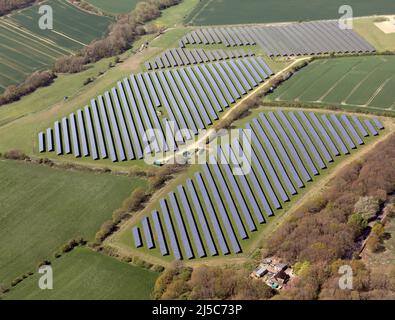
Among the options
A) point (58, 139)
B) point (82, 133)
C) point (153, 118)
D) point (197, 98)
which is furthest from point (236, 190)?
point (58, 139)

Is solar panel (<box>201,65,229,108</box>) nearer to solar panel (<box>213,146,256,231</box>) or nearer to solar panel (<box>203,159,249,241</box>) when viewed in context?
solar panel (<box>213,146,256,231</box>)

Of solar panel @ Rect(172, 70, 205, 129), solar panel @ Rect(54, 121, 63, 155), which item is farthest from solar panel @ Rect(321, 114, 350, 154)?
solar panel @ Rect(54, 121, 63, 155)

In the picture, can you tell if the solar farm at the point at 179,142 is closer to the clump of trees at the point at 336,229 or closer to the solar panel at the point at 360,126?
the solar panel at the point at 360,126

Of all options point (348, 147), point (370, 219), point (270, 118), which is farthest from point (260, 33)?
point (370, 219)

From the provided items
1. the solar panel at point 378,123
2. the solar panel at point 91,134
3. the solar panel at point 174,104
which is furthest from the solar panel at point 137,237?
the solar panel at point 378,123

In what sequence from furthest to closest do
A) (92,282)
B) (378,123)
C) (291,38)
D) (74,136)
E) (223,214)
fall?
(291,38) < (74,136) < (378,123) < (223,214) < (92,282)

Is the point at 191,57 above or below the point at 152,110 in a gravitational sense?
above

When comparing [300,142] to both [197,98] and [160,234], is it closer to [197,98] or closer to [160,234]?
[197,98]
